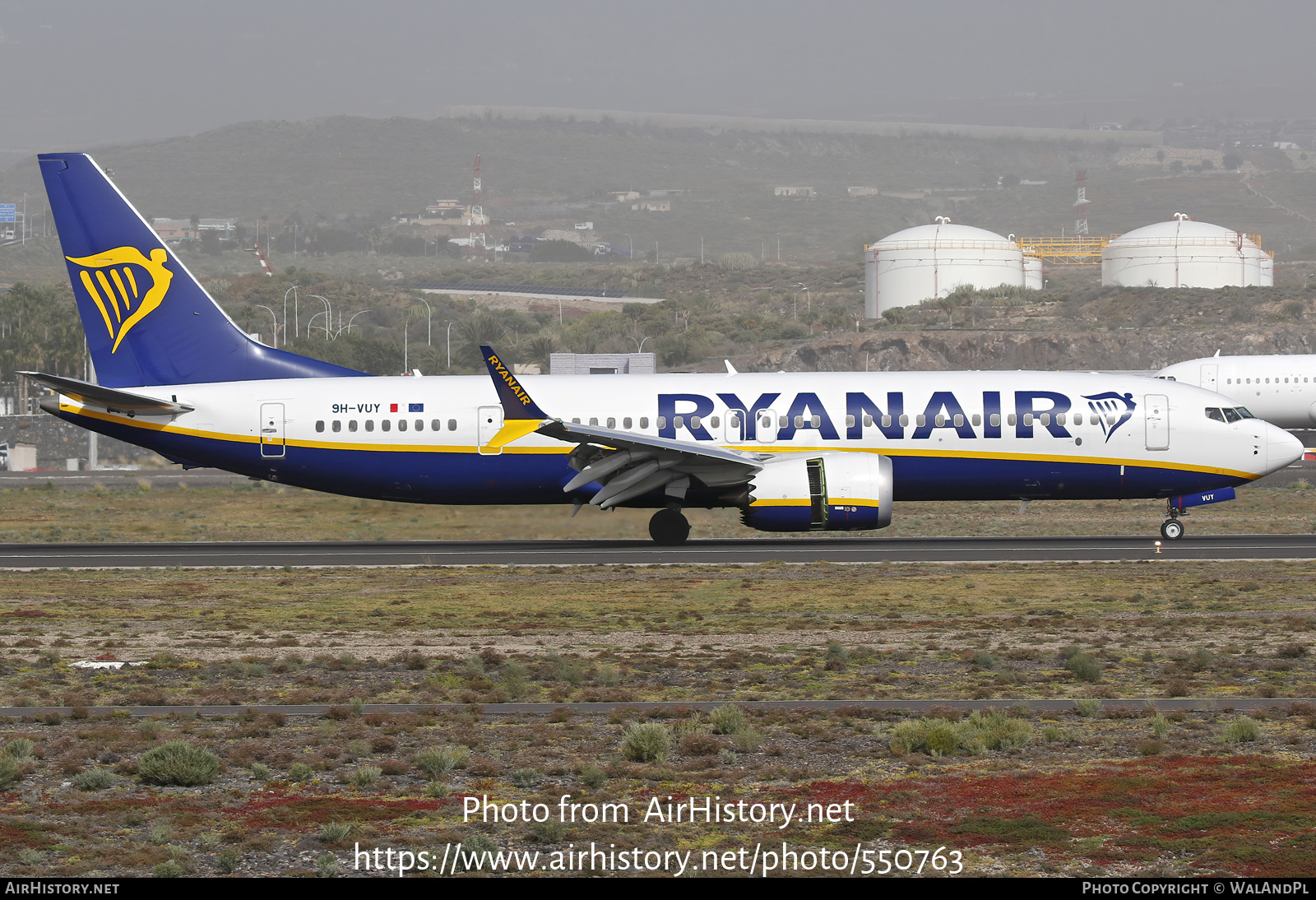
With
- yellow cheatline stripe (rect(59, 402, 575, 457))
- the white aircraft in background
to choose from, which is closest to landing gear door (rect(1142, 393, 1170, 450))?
yellow cheatline stripe (rect(59, 402, 575, 457))

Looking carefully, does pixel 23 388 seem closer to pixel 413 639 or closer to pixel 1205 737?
pixel 413 639

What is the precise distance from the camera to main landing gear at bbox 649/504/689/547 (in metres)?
35.4

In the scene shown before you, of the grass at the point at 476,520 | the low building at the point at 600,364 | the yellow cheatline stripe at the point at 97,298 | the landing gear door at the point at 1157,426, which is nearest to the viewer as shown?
the landing gear door at the point at 1157,426

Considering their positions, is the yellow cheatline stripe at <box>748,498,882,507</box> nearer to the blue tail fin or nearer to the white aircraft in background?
the blue tail fin

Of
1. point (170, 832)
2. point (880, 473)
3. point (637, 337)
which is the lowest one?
point (170, 832)

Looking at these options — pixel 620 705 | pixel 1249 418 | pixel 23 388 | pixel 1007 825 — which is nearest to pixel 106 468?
pixel 23 388

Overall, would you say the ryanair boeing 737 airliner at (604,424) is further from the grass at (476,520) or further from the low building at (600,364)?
the low building at (600,364)

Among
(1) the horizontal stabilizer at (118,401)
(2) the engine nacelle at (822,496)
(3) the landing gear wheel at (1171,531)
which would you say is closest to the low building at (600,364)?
(1) the horizontal stabilizer at (118,401)

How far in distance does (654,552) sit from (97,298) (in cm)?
1528

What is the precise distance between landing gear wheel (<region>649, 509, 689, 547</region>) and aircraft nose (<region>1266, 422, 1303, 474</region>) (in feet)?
46.8

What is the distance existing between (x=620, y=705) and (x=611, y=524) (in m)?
17.2

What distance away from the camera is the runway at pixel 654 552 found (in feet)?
108

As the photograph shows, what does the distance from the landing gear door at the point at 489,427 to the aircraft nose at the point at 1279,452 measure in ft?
61.3

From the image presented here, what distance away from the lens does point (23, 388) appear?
11881 centimetres
